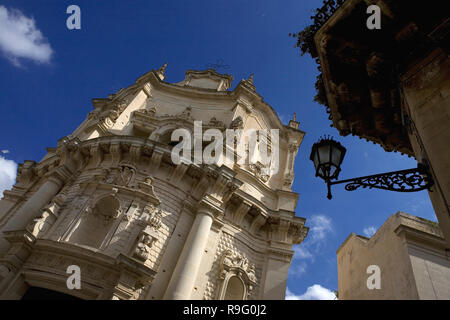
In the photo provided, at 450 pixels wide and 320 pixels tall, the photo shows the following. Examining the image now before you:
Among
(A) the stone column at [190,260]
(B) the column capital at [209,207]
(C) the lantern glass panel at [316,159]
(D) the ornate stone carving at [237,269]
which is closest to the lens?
(C) the lantern glass panel at [316,159]

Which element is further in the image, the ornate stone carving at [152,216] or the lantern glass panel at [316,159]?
the ornate stone carving at [152,216]

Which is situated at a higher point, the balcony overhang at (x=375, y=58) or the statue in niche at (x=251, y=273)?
the balcony overhang at (x=375, y=58)

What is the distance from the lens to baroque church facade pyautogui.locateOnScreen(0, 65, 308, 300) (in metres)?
9.12

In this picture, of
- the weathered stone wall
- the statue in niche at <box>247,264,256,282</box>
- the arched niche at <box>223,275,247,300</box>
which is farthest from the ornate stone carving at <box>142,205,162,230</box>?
the weathered stone wall

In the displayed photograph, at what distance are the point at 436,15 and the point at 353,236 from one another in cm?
1428

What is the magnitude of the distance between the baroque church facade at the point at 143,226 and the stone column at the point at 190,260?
0.04 metres

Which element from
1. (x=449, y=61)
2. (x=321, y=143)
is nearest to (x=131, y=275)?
(x=321, y=143)

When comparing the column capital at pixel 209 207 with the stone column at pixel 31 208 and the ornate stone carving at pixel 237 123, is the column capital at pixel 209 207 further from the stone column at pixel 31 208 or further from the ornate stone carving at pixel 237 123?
the stone column at pixel 31 208

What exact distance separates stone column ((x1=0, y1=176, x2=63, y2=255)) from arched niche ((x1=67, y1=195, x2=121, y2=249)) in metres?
2.18

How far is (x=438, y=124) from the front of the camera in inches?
173

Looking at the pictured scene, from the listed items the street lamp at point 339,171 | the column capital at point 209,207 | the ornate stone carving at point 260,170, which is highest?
the ornate stone carving at point 260,170

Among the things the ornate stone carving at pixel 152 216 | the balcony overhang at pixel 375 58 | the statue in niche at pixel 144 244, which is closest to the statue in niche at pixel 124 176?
A: the ornate stone carving at pixel 152 216

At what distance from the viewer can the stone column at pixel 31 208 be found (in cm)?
1073

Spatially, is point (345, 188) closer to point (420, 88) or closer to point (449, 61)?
point (420, 88)
